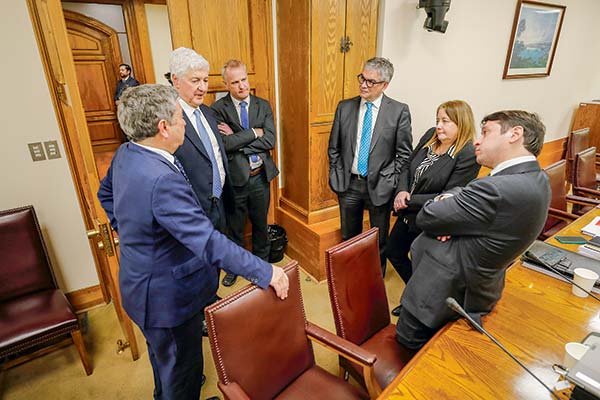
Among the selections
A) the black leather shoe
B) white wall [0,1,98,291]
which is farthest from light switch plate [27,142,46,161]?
the black leather shoe

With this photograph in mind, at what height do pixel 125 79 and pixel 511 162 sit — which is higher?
pixel 125 79

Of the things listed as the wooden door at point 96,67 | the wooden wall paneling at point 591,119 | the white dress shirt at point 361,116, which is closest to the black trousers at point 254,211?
the white dress shirt at point 361,116

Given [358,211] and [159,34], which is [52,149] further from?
[159,34]

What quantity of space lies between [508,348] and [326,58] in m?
2.14

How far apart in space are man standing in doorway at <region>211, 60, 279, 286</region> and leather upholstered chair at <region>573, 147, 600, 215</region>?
106 inches

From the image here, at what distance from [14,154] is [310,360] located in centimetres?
204

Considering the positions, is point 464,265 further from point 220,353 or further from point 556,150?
point 556,150

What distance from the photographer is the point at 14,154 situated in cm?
201

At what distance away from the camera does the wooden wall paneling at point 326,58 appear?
7.96ft

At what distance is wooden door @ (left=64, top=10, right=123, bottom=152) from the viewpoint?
489cm

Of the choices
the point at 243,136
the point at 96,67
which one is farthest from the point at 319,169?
the point at 96,67

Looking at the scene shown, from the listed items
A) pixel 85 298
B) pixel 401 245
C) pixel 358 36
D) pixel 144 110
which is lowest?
pixel 85 298

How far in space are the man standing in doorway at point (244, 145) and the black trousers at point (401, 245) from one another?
3.41 feet

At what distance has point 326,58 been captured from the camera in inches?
100
